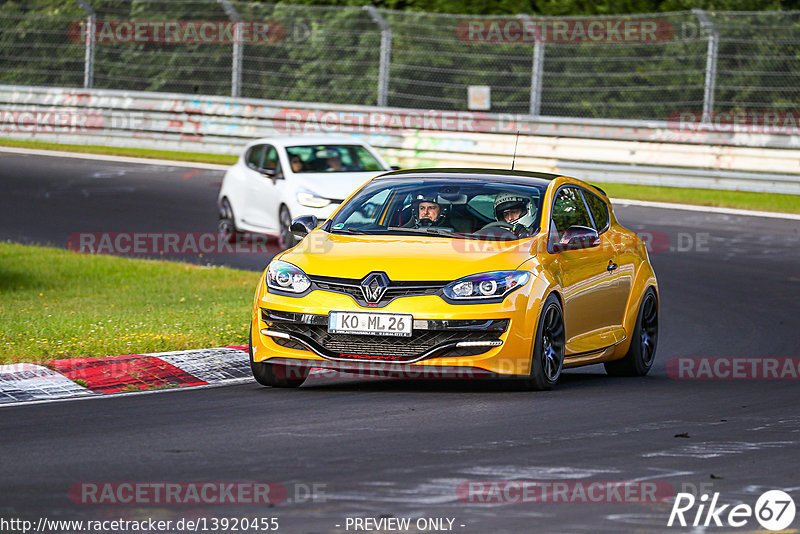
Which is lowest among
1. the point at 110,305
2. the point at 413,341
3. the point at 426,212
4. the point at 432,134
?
the point at 110,305

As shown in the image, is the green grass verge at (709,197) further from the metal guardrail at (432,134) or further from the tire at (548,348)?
the tire at (548,348)

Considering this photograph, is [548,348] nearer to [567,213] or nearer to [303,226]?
[567,213]

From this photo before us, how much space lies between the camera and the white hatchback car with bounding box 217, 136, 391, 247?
18.4m

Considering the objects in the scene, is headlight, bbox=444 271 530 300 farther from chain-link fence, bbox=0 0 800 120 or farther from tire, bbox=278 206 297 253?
chain-link fence, bbox=0 0 800 120

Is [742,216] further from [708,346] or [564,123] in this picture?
[708,346]

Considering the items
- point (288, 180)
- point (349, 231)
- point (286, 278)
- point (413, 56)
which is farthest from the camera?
point (413, 56)

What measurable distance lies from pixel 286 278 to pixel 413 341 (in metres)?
0.98

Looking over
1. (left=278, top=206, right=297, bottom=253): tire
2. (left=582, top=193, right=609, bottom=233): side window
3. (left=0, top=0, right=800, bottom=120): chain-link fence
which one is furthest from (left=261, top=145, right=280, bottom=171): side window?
(left=582, top=193, right=609, bottom=233): side window

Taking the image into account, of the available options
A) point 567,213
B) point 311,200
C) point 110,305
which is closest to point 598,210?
point 567,213

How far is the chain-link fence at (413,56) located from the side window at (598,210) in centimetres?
1291

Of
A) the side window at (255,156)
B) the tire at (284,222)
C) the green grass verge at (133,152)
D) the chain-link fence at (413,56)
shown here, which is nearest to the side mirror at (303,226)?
the tire at (284,222)

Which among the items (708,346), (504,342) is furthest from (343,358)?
(708,346)

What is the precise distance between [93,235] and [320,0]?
50.6 ft

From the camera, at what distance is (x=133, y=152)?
1159 inches
